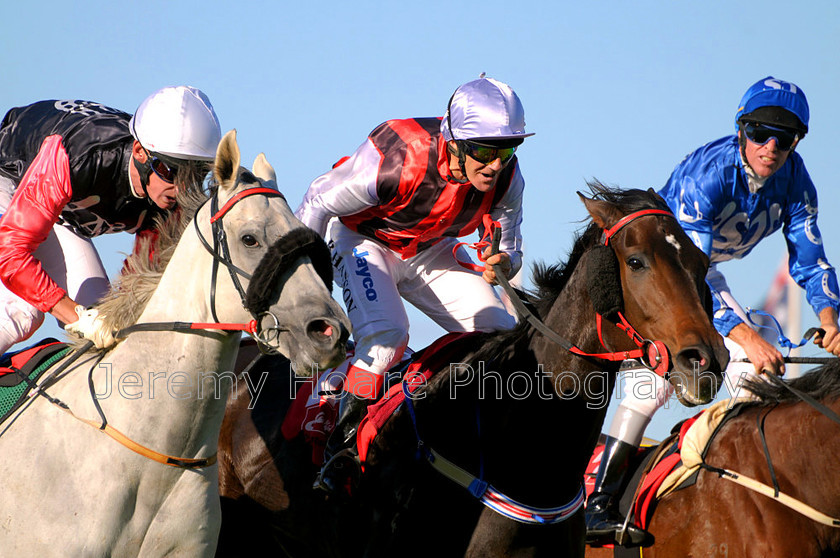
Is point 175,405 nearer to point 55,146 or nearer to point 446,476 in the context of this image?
point 446,476

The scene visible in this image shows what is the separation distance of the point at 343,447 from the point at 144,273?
1449mm

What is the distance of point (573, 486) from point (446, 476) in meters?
0.61

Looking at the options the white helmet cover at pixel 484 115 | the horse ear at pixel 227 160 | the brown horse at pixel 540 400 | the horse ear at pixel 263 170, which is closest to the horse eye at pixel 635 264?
the brown horse at pixel 540 400

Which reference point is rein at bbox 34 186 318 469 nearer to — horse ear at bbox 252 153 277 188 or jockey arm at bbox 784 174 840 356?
horse ear at bbox 252 153 277 188

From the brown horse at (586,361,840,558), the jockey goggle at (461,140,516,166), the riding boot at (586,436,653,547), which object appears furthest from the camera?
the riding boot at (586,436,653,547)

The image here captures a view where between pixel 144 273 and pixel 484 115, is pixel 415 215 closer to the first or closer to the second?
pixel 484 115

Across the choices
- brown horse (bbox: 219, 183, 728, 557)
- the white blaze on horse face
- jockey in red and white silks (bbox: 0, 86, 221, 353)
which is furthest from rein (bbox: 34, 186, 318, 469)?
the white blaze on horse face

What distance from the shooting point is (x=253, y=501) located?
19.4 feet

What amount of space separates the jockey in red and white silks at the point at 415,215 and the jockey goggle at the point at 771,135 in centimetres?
144

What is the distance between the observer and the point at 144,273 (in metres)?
4.26

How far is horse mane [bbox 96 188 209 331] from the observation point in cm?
417

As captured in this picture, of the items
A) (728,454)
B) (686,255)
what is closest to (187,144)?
(686,255)

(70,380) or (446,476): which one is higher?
(70,380)

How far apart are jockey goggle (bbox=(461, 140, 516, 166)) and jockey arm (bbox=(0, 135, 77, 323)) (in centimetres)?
198
